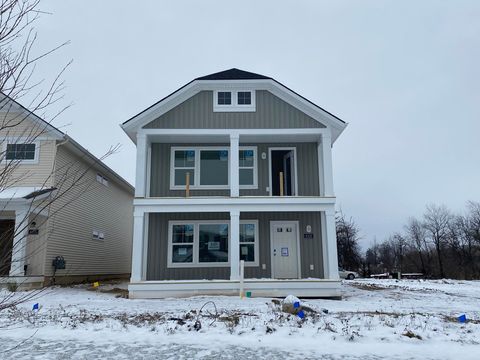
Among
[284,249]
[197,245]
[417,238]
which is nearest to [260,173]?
[284,249]

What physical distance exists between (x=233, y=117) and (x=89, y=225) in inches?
376

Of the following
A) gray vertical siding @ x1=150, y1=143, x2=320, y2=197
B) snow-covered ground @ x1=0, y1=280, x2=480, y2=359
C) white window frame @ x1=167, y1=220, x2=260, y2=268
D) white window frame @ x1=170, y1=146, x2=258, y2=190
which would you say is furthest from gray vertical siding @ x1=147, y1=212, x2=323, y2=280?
snow-covered ground @ x1=0, y1=280, x2=480, y2=359

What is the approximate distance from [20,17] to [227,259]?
13234 millimetres

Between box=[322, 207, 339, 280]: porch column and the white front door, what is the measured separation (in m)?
1.09

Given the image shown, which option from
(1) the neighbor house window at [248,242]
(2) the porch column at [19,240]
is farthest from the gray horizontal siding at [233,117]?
(2) the porch column at [19,240]

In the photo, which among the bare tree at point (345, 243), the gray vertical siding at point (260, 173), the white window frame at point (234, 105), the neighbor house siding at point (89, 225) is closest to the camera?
the white window frame at point (234, 105)

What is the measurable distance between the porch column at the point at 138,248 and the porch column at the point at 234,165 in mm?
3206

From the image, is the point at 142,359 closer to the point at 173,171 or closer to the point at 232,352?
the point at 232,352

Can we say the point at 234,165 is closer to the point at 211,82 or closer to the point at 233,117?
the point at 233,117

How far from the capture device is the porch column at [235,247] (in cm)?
1397

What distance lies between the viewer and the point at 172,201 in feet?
47.2

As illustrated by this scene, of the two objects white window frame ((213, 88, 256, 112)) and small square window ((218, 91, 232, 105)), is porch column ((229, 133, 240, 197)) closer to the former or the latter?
white window frame ((213, 88, 256, 112))

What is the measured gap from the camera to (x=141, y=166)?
14.6 m

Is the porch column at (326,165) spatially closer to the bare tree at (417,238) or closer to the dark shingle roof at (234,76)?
the dark shingle roof at (234,76)
